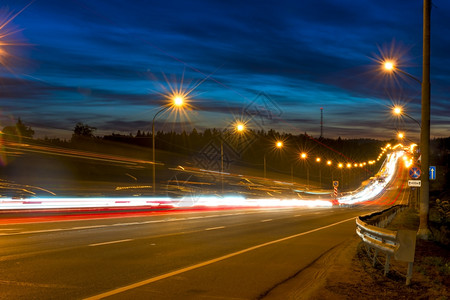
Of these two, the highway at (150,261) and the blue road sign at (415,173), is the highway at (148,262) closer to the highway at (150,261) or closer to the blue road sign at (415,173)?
the highway at (150,261)

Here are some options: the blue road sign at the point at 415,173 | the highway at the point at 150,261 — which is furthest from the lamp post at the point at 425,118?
the blue road sign at the point at 415,173

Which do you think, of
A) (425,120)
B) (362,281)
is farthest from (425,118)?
(362,281)

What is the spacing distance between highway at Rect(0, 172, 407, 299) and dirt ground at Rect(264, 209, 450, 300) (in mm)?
431

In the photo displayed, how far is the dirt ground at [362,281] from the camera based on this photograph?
808cm

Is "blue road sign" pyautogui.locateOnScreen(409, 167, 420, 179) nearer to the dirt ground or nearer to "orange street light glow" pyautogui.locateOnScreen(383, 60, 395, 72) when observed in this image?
"orange street light glow" pyautogui.locateOnScreen(383, 60, 395, 72)

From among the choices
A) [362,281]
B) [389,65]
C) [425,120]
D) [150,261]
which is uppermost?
[389,65]

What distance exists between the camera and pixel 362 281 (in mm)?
9227

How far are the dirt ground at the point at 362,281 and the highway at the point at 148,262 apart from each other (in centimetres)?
43

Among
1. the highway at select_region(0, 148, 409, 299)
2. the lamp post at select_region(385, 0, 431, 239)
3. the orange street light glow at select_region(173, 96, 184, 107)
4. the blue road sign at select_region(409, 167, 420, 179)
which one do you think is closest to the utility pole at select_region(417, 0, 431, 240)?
the lamp post at select_region(385, 0, 431, 239)

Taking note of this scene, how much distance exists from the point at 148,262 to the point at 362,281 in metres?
4.60

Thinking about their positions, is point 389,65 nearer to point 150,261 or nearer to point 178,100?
point 150,261

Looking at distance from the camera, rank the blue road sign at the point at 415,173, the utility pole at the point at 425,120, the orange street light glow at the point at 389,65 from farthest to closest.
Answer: the blue road sign at the point at 415,173 → the orange street light glow at the point at 389,65 → the utility pole at the point at 425,120

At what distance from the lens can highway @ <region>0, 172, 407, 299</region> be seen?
26.8ft

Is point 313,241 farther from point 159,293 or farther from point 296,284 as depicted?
point 159,293
